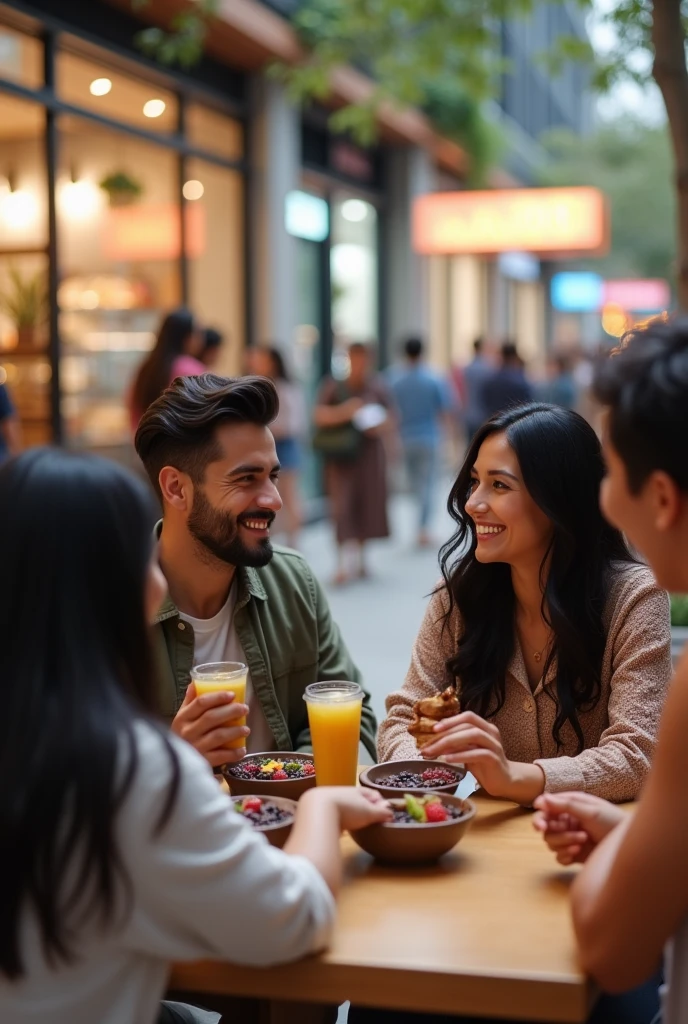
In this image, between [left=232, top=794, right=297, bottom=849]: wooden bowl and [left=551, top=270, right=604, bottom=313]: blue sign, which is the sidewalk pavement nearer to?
[left=232, top=794, right=297, bottom=849]: wooden bowl

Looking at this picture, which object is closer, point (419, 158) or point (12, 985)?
point (12, 985)

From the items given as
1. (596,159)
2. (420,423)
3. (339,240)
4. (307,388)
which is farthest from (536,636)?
(596,159)

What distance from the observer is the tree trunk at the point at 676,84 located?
5.56m

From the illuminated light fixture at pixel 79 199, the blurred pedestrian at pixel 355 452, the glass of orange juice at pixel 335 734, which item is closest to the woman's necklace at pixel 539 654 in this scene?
the glass of orange juice at pixel 335 734

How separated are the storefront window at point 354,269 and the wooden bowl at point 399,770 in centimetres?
1247

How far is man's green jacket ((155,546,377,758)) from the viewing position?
117 inches

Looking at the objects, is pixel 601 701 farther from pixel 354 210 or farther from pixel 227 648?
pixel 354 210

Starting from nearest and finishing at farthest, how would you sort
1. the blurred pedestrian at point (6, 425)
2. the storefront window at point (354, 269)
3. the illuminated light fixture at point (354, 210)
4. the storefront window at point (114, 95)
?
the blurred pedestrian at point (6, 425) < the storefront window at point (114, 95) < the storefront window at point (354, 269) < the illuminated light fixture at point (354, 210)

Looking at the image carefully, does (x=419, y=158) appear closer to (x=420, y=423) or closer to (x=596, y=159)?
(x=420, y=423)

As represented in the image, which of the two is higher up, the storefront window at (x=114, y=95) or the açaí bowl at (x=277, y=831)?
the storefront window at (x=114, y=95)

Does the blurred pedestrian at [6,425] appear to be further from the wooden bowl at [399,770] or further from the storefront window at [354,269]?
the storefront window at [354,269]

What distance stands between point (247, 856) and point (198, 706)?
0.65 meters

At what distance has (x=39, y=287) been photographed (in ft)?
27.8

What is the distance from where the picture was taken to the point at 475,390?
13961mm
